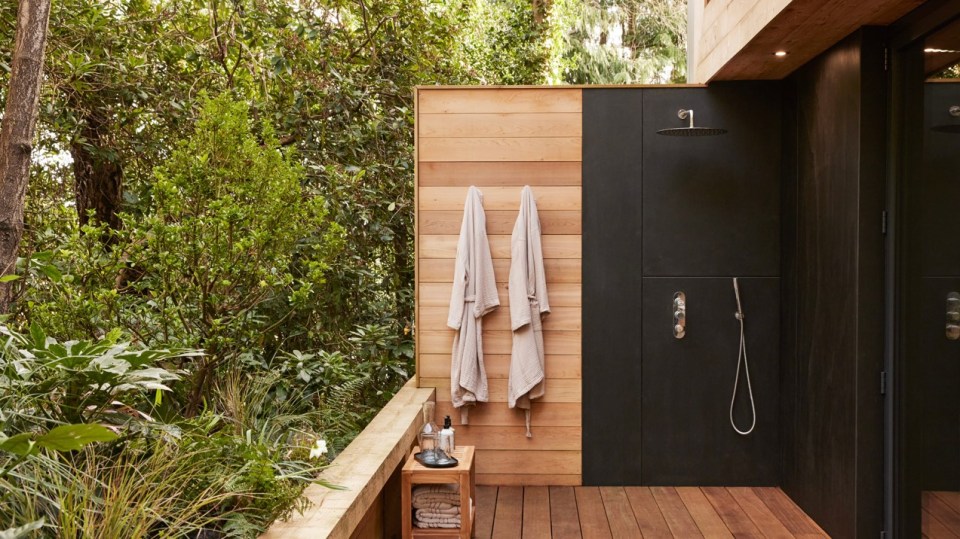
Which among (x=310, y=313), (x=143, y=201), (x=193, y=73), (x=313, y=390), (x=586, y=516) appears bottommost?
(x=586, y=516)

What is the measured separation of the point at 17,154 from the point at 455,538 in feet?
6.82

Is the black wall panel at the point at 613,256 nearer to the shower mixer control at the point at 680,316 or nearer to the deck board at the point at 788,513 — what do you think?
the shower mixer control at the point at 680,316

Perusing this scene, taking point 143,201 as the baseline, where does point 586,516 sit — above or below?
below

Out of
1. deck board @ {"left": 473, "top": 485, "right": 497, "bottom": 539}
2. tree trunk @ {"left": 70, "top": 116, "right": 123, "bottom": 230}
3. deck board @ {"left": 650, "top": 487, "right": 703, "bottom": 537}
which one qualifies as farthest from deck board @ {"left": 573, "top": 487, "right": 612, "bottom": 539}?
tree trunk @ {"left": 70, "top": 116, "right": 123, "bottom": 230}

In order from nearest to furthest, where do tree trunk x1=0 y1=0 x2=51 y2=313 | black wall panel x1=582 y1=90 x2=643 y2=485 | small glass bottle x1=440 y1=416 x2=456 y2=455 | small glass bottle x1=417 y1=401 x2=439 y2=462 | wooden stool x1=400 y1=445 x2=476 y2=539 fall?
tree trunk x1=0 y1=0 x2=51 y2=313 < wooden stool x1=400 y1=445 x2=476 y2=539 < small glass bottle x1=417 y1=401 x2=439 y2=462 < small glass bottle x1=440 y1=416 x2=456 y2=455 < black wall panel x1=582 y1=90 x2=643 y2=485

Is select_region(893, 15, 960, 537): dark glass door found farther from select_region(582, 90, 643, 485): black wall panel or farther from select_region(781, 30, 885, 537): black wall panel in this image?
select_region(582, 90, 643, 485): black wall panel

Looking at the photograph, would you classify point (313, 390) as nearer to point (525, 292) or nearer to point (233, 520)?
point (525, 292)

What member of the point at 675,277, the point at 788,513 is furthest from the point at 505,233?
the point at 788,513

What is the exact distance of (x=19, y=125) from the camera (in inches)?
103

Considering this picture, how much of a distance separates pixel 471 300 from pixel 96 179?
2.51 metres

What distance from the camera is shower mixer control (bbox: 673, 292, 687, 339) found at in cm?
439

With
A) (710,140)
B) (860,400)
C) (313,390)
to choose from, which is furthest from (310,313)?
(860,400)

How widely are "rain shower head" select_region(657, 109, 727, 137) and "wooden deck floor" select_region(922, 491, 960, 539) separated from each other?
1.89 m

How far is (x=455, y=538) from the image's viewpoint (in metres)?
3.28
